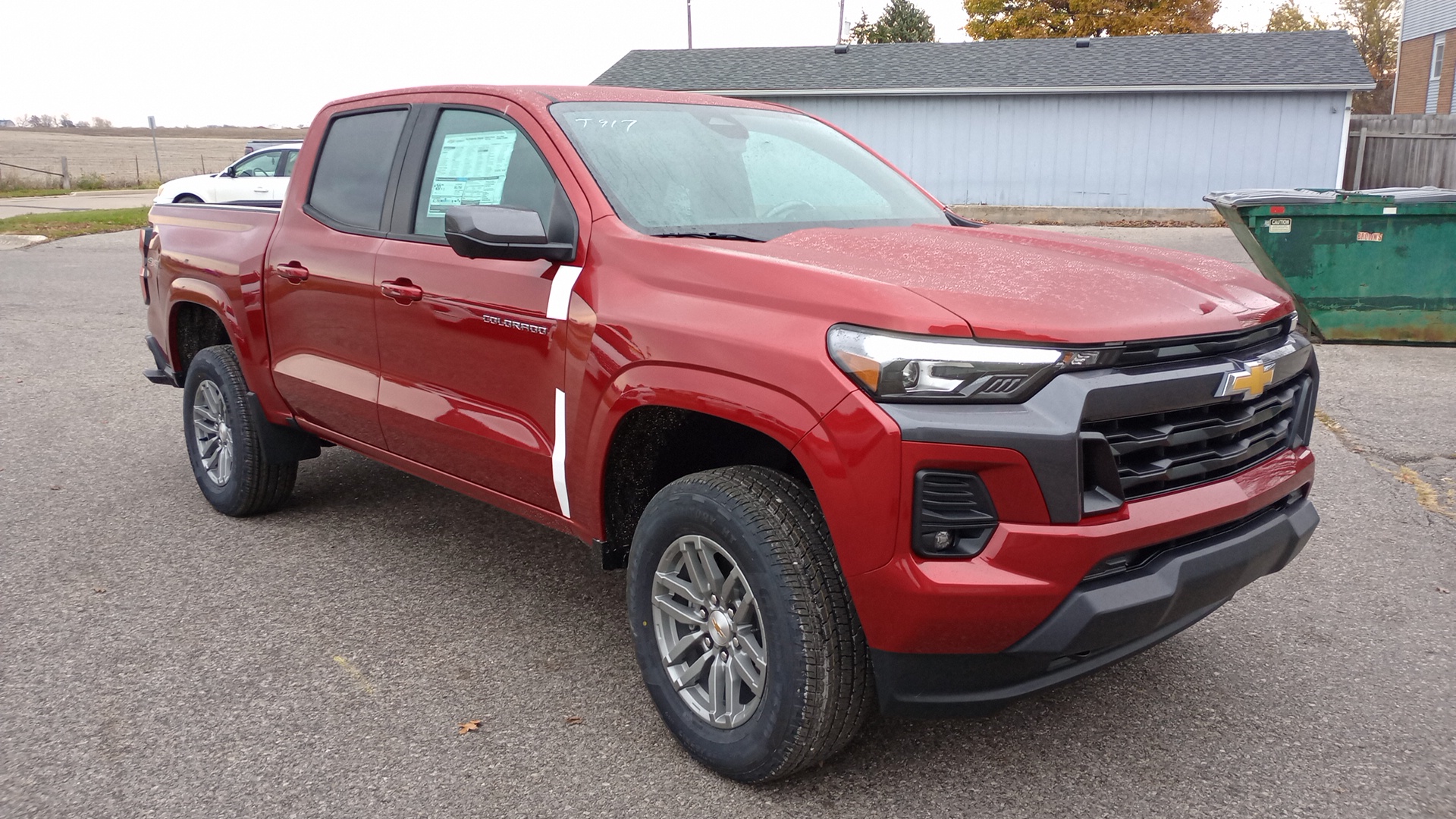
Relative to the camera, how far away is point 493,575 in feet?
14.3

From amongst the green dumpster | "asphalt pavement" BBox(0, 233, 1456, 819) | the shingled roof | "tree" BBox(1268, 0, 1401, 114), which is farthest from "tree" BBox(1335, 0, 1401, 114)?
"asphalt pavement" BBox(0, 233, 1456, 819)

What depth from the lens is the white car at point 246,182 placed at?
18.1 meters

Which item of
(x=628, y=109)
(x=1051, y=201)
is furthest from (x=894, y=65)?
(x=628, y=109)

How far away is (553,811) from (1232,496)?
1.85 m

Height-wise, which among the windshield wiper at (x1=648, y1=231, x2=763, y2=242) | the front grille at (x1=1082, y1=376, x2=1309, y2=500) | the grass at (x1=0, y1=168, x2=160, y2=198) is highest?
the windshield wiper at (x1=648, y1=231, x2=763, y2=242)

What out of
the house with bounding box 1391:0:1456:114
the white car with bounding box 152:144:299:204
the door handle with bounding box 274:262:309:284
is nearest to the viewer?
the door handle with bounding box 274:262:309:284

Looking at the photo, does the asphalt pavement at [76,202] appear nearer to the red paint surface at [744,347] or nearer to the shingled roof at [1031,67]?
the shingled roof at [1031,67]

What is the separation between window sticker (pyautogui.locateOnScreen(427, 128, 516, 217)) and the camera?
3613mm

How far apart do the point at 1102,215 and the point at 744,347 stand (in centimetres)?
2446

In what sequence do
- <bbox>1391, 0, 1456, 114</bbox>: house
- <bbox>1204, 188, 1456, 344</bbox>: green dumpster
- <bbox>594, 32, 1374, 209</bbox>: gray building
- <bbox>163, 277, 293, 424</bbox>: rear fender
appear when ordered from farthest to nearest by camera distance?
<bbox>1391, 0, 1456, 114</bbox>: house
<bbox>594, 32, 1374, 209</bbox>: gray building
<bbox>1204, 188, 1456, 344</bbox>: green dumpster
<bbox>163, 277, 293, 424</bbox>: rear fender

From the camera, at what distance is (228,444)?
5.05 meters

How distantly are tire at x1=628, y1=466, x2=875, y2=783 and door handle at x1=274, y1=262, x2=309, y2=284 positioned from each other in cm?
204

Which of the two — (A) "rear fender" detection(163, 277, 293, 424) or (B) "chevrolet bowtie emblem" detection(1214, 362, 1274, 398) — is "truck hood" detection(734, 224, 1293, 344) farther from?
(A) "rear fender" detection(163, 277, 293, 424)

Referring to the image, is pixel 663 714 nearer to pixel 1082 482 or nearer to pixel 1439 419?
pixel 1082 482
